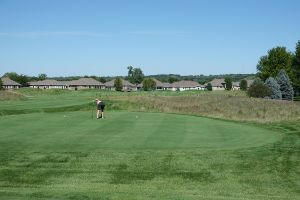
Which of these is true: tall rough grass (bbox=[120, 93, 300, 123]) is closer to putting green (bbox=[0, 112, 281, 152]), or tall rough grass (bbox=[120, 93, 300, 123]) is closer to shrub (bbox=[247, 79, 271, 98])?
putting green (bbox=[0, 112, 281, 152])

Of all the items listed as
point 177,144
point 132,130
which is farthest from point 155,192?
point 132,130

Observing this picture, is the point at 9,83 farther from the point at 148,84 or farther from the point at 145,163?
the point at 145,163

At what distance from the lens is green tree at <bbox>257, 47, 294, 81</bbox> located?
92938mm

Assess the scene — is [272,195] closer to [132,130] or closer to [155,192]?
[155,192]

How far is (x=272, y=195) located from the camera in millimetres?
14086

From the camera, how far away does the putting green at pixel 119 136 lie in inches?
803

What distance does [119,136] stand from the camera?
22.8 meters

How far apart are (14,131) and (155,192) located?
12.9 metres

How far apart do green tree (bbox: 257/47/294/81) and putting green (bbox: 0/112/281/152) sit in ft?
225

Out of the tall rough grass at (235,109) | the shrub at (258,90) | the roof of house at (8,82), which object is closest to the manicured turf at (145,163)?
the tall rough grass at (235,109)

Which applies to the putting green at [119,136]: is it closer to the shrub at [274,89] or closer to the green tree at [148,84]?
the shrub at [274,89]

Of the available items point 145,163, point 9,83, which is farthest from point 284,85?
point 9,83

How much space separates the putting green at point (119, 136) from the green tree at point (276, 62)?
68.5 m

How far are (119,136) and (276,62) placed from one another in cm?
7706
